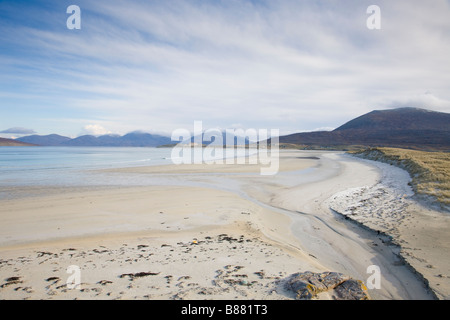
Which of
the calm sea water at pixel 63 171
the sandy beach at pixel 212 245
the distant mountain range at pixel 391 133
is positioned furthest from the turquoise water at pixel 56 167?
the distant mountain range at pixel 391 133

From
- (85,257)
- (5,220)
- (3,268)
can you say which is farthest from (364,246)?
(5,220)

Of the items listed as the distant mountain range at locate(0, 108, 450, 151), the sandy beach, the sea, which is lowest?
the sandy beach

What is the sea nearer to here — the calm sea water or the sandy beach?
the calm sea water

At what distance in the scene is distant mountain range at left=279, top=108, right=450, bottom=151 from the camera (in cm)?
→ 11631

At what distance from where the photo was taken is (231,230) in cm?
870

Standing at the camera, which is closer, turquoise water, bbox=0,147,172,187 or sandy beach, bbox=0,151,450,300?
sandy beach, bbox=0,151,450,300

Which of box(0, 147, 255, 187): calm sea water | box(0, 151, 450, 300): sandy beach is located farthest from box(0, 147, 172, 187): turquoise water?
box(0, 151, 450, 300): sandy beach

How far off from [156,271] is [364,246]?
6.26 meters

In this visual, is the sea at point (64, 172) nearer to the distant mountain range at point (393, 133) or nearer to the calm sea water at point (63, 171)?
the calm sea water at point (63, 171)

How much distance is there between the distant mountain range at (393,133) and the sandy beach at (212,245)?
116130 millimetres

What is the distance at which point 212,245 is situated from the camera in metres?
7.13

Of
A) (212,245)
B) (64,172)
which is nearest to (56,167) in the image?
(64,172)

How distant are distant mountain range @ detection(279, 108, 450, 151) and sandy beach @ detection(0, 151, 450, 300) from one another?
11613 cm

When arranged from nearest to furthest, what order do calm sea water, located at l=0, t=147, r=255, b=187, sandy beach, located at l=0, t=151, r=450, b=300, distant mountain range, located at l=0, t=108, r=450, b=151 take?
sandy beach, located at l=0, t=151, r=450, b=300, calm sea water, located at l=0, t=147, r=255, b=187, distant mountain range, located at l=0, t=108, r=450, b=151
